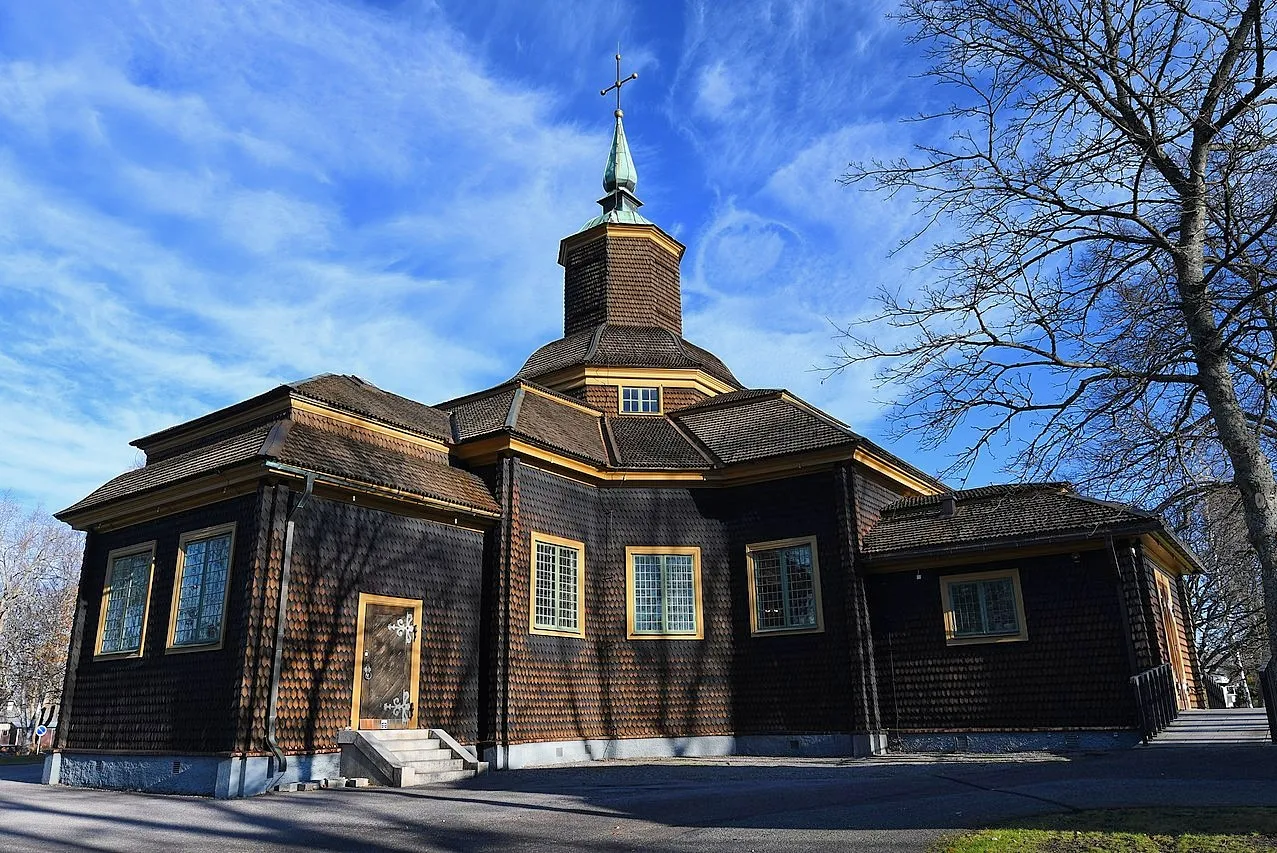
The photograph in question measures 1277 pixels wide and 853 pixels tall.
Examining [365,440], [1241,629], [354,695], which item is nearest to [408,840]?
[354,695]

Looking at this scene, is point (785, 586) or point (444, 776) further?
point (785, 586)

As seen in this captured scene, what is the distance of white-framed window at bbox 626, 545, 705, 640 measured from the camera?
1747 centimetres

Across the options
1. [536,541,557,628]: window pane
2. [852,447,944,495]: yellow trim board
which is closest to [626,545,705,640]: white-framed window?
[536,541,557,628]: window pane

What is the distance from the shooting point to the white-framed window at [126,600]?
14.9 meters

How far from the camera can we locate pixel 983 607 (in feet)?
53.7

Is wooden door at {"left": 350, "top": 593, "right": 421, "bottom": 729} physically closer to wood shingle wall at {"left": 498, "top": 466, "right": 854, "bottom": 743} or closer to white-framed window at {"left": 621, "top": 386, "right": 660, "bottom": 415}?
wood shingle wall at {"left": 498, "top": 466, "right": 854, "bottom": 743}

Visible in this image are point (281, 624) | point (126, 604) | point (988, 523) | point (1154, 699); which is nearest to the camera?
point (281, 624)

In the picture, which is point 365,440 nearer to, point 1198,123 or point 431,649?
point 431,649

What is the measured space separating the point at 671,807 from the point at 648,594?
8474 mm

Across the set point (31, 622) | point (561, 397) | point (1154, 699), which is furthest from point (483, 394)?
point (31, 622)

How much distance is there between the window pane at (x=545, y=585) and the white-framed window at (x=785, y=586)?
3798 millimetres

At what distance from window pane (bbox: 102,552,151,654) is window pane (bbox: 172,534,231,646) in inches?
43.5

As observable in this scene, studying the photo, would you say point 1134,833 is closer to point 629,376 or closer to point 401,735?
point 401,735

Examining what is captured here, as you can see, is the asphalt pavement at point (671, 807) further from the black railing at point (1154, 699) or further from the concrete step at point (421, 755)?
the black railing at point (1154, 699)
